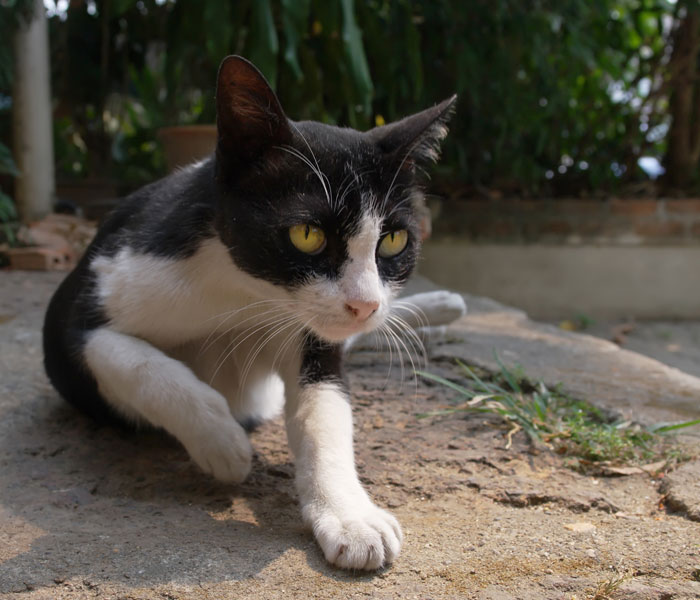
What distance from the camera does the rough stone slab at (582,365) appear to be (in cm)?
188

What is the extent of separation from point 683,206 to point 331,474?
4505 millimetres

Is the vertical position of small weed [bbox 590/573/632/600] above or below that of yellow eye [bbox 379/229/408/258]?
below

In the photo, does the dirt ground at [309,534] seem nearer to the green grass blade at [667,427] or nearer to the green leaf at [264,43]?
the green grass blade at [667,427]

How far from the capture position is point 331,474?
4.19 feet

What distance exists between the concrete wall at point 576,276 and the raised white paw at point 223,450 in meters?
3.75

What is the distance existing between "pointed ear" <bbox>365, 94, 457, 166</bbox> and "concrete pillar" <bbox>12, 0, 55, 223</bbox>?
3633 millimetres

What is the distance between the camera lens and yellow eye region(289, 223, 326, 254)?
127 cm

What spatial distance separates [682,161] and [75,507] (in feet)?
17.2

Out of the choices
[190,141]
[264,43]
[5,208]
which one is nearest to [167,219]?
[264,43]

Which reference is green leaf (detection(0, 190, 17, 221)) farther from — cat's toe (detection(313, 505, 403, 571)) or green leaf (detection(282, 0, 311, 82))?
cat's toe (detection(313, 505, 403, 571))

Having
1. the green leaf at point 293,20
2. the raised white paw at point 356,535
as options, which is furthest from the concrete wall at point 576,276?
the raised white paw at point 356,535

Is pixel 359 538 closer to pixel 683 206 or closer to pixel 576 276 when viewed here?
pixel 576 276

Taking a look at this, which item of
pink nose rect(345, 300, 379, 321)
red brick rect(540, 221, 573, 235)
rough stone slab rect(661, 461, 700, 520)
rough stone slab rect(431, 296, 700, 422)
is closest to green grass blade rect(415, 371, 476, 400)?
rough stone slab rect(431, 296, 700, 422)

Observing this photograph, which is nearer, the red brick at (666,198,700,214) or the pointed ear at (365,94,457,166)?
the pointed ear at (365,94,457,166)
